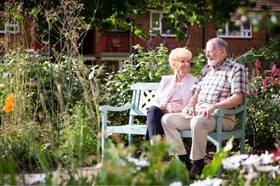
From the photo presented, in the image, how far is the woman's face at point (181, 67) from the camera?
6.55 m

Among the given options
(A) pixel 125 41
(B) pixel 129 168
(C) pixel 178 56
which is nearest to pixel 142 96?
(C) pixel 178 56

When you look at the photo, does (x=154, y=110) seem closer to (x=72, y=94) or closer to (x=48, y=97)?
(x=48, y=97)

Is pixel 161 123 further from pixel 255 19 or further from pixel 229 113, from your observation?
pixel 255 19

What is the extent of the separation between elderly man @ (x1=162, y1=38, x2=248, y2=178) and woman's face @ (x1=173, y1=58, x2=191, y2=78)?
178mm

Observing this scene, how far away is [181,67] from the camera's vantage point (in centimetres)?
657

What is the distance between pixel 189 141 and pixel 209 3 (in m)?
10.2

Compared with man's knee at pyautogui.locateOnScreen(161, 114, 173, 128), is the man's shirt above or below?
above

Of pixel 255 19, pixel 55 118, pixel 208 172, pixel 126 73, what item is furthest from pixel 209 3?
pixel 255 19

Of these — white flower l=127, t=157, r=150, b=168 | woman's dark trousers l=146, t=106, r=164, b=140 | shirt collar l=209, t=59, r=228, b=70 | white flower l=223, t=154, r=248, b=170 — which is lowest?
woman's dark trousers l=146, t=106, r=164, b=140

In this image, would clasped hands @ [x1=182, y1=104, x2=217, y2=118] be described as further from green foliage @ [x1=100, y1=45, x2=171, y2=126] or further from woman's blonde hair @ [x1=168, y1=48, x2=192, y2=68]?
green foliage @ [x1=100, y1=45, x2=171, y2=126]

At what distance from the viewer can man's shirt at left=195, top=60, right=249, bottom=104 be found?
6.18 m

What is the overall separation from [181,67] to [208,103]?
→ 0.47m

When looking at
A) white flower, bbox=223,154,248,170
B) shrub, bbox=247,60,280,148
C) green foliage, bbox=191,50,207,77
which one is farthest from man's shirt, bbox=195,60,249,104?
white flower, bbox=223,154,248,170

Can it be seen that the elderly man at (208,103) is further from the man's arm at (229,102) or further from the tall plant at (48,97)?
the tall plant at (48,97)
